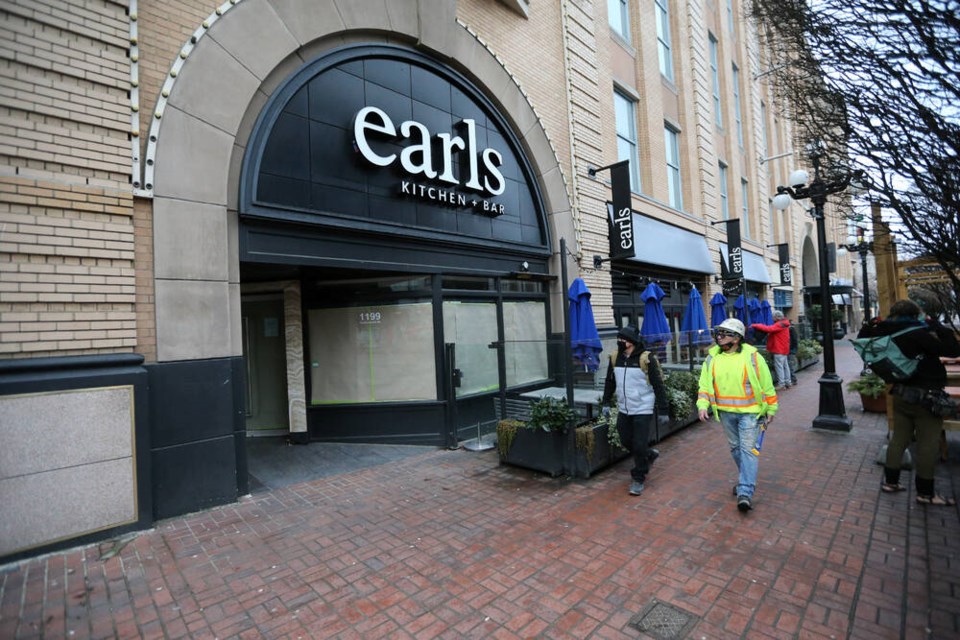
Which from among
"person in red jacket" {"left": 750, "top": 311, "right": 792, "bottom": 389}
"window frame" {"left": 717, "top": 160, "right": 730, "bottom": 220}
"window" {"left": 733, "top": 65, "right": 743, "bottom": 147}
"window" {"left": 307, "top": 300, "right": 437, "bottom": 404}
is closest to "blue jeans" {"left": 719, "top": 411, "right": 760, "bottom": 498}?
"window" {"left": 307, "top": 300, "right": 437, "bottom": 404}

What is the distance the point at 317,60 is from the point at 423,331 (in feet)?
13.9

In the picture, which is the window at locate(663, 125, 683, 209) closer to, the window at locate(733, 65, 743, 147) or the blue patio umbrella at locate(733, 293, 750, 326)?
the blue patio umbrella at locate(733, 293, 750, 326)

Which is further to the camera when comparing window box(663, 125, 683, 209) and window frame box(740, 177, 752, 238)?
window frame box(740, 177, 752, 238)

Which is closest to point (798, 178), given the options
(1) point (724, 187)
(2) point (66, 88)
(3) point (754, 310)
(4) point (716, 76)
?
(2) point (66, 88)

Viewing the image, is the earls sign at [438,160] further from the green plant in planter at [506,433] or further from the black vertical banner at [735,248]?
the black vertical banner at [735,248]

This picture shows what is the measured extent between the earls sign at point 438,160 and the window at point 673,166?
897 centimetres

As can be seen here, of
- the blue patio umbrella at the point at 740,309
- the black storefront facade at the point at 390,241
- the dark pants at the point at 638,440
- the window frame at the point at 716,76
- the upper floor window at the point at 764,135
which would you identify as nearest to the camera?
the dark pants at the point at 638,440

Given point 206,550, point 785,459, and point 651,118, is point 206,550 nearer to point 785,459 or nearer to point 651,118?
point 785,459

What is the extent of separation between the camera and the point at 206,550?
4.11 metres

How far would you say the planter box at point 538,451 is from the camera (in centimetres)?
571

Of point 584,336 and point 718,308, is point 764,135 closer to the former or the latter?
point 718,308

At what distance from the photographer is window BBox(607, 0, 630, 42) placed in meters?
13.5

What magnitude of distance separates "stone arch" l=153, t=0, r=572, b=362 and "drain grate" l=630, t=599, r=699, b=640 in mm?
4778

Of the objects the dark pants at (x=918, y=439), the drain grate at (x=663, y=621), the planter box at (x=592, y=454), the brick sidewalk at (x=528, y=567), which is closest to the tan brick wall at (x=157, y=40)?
the brick sidewalk at (x=528, y=567)
